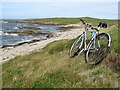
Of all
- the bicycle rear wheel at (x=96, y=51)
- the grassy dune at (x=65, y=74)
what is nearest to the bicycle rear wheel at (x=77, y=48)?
the grassy dune at (x=65, y=74)

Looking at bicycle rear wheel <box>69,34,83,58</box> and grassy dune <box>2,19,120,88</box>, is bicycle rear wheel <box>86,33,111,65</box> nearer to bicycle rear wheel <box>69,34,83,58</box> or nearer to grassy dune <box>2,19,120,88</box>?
grassy dune <box>2,19,120,88</box>

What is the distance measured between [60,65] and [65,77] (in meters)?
2.12

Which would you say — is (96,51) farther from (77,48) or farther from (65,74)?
(77,48)

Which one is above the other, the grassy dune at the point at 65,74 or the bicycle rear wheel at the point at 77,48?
the bicycle rear wheel at the point at 77,48

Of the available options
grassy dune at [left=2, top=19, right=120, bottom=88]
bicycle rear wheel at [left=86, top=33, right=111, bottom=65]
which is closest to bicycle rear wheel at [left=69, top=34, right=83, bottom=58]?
grassy dune at [left=2, top=19, right=120, bottom=88]

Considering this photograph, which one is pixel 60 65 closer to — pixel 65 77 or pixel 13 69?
pixel 65 77

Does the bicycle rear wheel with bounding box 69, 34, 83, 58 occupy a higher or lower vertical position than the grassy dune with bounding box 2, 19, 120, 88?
higher

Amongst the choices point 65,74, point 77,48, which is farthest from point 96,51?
point 77,48

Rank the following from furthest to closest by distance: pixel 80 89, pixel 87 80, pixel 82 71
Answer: pixel 82 71, pixel 87 80, pixel 80 89

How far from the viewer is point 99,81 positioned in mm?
11375

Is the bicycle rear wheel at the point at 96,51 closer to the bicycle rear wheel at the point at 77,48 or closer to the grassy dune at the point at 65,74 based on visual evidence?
the grassy dune at the point at 65,74

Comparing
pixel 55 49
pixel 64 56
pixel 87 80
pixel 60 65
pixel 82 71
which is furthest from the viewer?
pixel 55 49

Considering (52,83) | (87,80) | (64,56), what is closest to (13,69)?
(64,56)

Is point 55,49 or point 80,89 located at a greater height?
point 55,49
